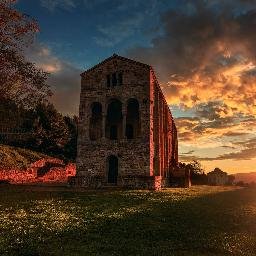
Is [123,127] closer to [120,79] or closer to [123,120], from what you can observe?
[123,120]

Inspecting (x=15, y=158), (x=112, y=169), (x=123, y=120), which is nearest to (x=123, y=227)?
(x=123, y=120)

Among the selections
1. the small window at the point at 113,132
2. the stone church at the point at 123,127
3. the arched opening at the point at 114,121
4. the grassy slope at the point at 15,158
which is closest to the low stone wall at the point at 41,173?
the grassy slope at the point at 15,158

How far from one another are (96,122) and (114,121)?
9.09 feet

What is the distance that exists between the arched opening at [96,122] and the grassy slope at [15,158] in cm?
1166

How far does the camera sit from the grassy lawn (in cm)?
1391

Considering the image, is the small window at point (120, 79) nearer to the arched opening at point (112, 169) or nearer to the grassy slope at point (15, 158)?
the arched opening at point (112, 169)

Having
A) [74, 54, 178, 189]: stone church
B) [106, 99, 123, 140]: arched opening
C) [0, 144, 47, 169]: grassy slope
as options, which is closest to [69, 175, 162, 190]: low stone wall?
[74, 54, 178, 189]: stone church

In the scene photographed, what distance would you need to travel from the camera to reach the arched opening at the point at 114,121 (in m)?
48.6

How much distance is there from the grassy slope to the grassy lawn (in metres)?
24.0

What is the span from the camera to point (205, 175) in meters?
67.1

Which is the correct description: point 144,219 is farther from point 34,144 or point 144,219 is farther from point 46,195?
point 34,144

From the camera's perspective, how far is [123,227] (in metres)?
17.8

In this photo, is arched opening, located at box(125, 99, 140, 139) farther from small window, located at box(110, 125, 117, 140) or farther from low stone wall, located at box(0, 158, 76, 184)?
low stone wall, located at box(0, 158, 76, 184)

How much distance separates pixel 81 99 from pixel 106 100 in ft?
10.4
